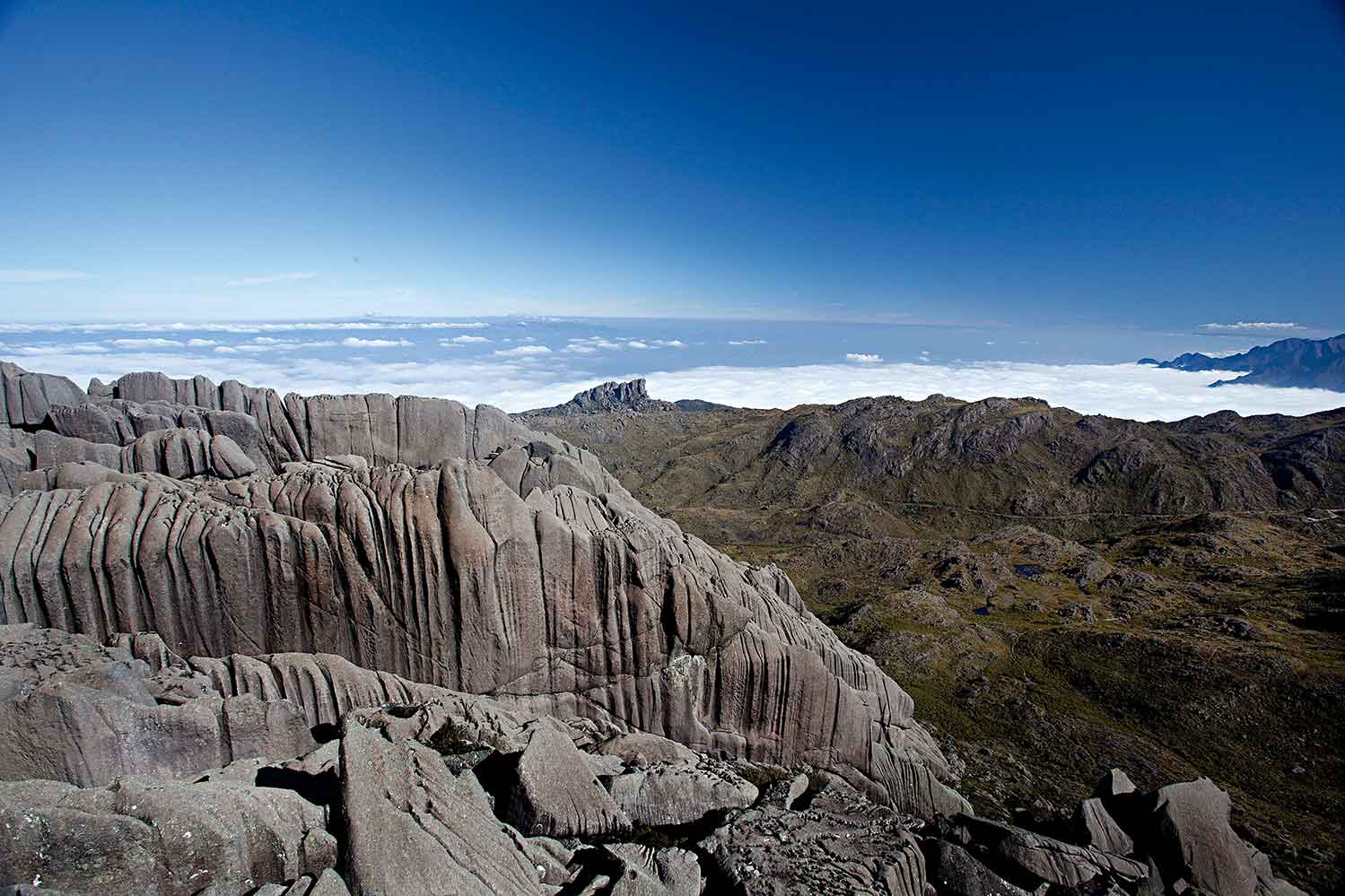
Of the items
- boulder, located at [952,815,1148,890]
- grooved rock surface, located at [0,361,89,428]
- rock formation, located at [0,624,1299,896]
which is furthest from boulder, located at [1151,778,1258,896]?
grooved rock surface, located at [0,361,89,428]

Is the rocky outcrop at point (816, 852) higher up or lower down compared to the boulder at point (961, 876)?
higher up

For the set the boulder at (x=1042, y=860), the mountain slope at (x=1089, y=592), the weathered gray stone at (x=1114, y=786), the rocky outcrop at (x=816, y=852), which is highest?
the rocky outcrop at (x=816, y=852)

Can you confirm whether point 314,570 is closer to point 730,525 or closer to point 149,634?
point 149,634

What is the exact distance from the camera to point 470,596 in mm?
29016

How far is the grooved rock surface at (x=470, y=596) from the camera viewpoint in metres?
25.7

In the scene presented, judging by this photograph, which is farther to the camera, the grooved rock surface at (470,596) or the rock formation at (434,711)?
the grooved rock surface at (470,596)

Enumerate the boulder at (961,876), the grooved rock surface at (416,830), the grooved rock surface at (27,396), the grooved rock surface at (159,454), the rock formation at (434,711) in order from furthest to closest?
the grooved rock surface at (27,396) → the grooved rock surface at (159,454) → the boulder at (961,876) → the rock formation at (434,711) → the grooved rock surface at (416,830)

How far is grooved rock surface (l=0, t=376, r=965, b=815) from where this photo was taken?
25.7 meters

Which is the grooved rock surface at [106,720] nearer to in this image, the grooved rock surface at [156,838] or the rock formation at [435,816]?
the rock formation at [435,816]

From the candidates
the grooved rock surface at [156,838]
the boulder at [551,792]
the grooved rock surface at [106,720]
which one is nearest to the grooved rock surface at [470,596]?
the grooved rock surface at [106,720]

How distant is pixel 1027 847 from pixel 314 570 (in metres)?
34.8

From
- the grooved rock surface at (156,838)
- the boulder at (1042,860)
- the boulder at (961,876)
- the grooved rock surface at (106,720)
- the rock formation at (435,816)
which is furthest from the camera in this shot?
the boulder at (1042,860)

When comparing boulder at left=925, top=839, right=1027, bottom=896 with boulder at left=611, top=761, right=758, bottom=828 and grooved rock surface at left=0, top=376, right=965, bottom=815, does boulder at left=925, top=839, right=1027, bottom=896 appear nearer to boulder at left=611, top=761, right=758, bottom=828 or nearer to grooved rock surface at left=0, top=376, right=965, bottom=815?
boulder at left=611, top=761, right=758, bottom=828

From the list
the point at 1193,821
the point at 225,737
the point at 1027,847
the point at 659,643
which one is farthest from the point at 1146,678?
the point at 225,737
